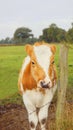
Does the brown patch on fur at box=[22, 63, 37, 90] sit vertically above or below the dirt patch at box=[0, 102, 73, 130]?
above

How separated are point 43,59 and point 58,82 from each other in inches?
46.4

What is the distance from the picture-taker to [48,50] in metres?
8.14

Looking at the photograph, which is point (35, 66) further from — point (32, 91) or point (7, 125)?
point (7, 125)

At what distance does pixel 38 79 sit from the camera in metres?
7.83

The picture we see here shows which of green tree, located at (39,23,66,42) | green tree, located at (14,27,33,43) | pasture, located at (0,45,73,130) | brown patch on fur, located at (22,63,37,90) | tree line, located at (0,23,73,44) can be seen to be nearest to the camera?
brown patch on fur, located at (22,63,37,90)

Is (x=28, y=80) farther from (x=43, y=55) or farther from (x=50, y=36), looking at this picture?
(x=50, y=36)

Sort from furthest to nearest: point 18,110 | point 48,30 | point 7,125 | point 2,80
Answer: point 48,30 < point 2,80 < point 18,110 < point 7,125

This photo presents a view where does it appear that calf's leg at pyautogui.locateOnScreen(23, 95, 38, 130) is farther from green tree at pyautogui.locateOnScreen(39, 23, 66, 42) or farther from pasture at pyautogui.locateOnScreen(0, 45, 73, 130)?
green tree at pyautogui.locateOnScreen(39, 23, 66, 42)

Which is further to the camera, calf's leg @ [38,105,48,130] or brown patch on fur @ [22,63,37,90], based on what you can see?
calf's leg @ [38,105,48,130]

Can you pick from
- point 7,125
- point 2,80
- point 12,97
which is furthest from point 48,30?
point 7,125

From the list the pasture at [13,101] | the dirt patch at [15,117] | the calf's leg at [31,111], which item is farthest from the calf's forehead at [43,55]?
the dirt patch at [15,117]

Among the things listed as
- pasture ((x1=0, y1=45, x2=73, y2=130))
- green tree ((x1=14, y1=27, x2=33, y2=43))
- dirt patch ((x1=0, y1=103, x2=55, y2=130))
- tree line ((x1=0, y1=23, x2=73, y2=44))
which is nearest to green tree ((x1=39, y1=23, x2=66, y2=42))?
tree line ((x1=0, y1=23, x2=73, y2=44))

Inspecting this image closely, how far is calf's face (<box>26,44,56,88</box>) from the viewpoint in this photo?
25.3 feet

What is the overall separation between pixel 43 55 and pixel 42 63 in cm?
19
